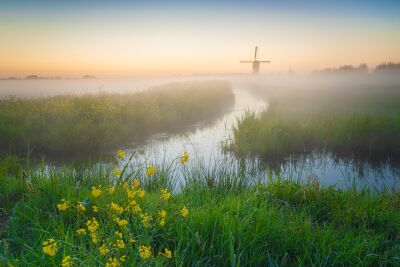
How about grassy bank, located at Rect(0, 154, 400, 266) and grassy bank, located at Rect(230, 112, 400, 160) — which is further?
grassy bank, located at Rect(230, 112, 400, 160)

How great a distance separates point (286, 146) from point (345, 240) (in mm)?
8445

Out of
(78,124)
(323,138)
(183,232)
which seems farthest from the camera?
(78,124)

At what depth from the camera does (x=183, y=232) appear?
11.3 ft

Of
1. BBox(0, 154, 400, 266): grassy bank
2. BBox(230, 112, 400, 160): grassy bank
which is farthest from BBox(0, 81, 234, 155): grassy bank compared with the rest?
BBox(0, 154, 400, 266): grassy bank

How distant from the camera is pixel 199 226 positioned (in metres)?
3.57

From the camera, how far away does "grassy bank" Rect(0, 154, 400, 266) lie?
292 centimetres

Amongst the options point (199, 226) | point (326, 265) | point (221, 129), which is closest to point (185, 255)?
point (199, 226)

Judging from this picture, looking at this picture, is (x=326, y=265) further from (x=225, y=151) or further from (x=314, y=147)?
(x=314, y=147)

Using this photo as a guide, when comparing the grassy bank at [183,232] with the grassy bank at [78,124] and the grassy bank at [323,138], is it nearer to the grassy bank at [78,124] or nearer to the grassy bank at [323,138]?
the grassy bank at [78,124]

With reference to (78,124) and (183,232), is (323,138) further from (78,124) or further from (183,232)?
(183,232)

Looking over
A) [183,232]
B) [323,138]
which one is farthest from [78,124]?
[183,232]

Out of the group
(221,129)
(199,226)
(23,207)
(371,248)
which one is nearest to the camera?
(199,226)

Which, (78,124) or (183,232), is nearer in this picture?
(183,232)

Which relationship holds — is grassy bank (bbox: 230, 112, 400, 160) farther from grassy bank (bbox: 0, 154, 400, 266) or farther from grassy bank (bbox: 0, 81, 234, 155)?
grassy bank (bbox: 0, 154, 400, 266)
